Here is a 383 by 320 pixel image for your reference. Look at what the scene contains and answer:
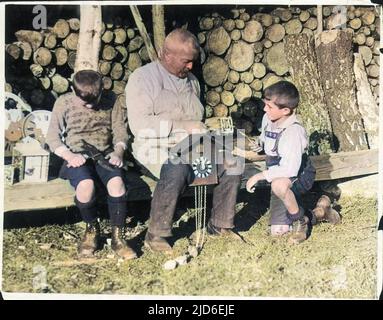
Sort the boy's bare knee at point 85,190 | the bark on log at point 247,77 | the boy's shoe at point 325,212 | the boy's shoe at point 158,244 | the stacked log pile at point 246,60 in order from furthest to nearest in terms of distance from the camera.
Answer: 1. the bark on log at point 247,77
2. the boy's shoe at point 325,212
3. the stacked log pile at point 246,60
4. the boy's shoe at point 158,244
5. the boy's bare knee at point 85,190

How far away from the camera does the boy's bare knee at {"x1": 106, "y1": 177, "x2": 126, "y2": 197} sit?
3.75 metres

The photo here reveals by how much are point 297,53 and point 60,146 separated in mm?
1823

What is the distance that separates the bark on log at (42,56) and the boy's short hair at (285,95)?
148 cm

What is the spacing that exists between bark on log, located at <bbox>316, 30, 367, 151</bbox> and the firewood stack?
0.10m

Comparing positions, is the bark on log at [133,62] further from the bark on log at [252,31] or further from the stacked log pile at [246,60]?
the bark on log at [252,31]

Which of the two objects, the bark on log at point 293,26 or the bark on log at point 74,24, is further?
the bark on log at point 293,26

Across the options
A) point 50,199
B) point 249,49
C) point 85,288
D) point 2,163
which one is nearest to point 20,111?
point 2,163

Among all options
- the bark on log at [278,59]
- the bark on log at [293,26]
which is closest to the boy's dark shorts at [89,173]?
the bark on log at [278,59]

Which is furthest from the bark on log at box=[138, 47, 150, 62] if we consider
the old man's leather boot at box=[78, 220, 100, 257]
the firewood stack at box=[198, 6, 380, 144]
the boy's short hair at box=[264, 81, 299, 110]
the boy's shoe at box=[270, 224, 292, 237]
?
the boy's shoe at box=[270, 224, 292, 237]

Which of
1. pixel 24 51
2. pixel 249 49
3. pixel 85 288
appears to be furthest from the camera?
pixel 249 49

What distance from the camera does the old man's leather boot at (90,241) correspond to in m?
3.77

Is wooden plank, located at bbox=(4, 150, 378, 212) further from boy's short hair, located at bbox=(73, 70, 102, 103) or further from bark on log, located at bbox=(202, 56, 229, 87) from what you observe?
bark on log, located at bbox=(202, 56, 229, 87)
